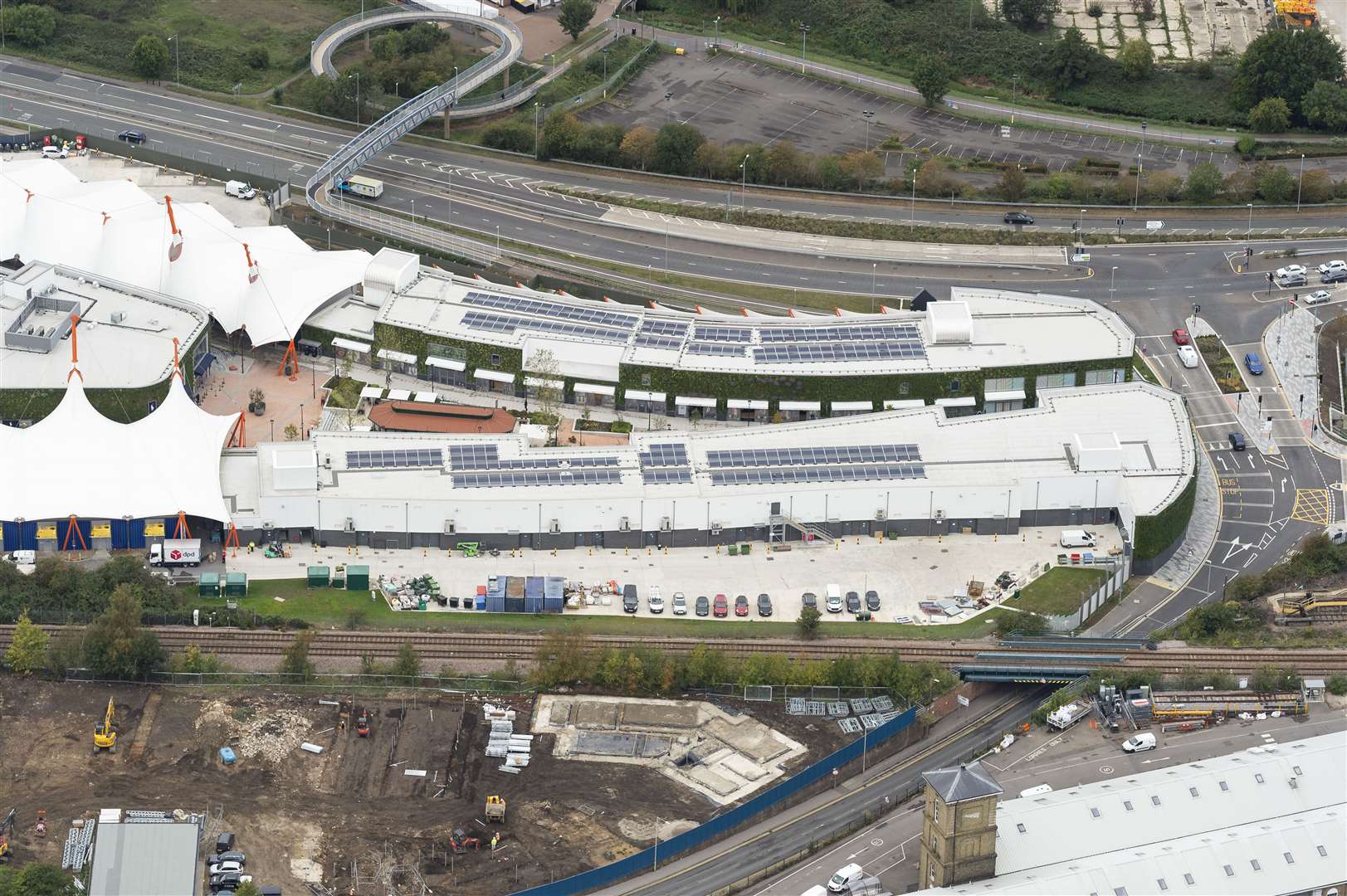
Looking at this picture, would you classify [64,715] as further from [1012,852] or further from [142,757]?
[1012,852]

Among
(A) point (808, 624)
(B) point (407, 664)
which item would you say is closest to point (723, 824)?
(A) point (808, 624)

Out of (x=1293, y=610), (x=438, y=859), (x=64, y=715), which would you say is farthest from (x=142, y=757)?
(x=1293, y=610)

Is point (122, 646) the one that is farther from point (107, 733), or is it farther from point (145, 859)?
point (145, 859)

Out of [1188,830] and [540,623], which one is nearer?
[1188,830]

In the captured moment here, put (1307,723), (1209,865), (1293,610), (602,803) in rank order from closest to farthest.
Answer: (1209,865), (602,803), (1307,723), (1293,610)

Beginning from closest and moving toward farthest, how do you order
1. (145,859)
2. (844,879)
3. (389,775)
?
(145,859)
(844,879)
(389,775)

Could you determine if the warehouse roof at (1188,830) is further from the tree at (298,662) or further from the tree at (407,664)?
the tree at (298,662)

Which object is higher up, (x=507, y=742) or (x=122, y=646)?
(x=122, y=646)
